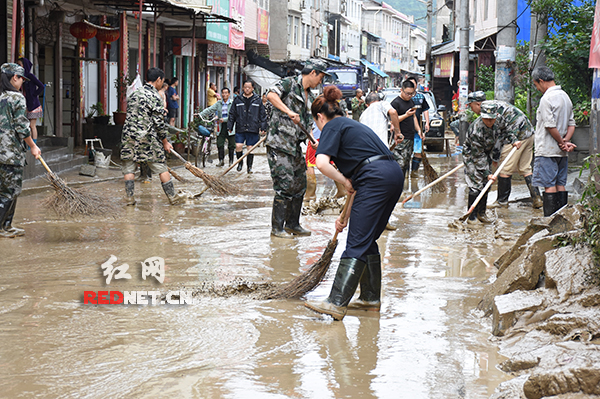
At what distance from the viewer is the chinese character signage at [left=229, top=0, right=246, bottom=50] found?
30081mm

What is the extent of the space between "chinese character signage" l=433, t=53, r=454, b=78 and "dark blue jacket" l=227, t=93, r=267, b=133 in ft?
70.3

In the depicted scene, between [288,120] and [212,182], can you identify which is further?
[212,182]

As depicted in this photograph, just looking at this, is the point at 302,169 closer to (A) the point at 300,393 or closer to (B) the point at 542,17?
(A) the point at 300,393

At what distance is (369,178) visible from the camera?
16.4 feet

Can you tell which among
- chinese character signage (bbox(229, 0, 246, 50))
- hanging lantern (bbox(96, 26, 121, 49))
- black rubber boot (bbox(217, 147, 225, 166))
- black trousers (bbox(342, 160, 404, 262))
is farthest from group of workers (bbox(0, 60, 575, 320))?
chinese character signage (bbox(229, 0, 246, 50))

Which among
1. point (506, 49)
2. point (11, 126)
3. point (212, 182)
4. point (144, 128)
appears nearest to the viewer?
point (11, 126)

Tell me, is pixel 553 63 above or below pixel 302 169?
above

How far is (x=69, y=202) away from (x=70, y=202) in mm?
11

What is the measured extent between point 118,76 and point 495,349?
18.9 m

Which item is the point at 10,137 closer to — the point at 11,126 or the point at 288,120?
the point at 11,126

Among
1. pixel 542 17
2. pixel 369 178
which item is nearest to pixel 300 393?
pixel 369 178

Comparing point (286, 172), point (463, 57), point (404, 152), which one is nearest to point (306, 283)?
point (286, 172)

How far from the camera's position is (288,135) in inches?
310

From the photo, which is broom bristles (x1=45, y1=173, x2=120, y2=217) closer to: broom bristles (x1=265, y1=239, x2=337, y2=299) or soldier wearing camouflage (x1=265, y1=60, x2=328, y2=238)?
soldier wearing camouflage (x1=265, y1=60, x2=328, y2=238)
